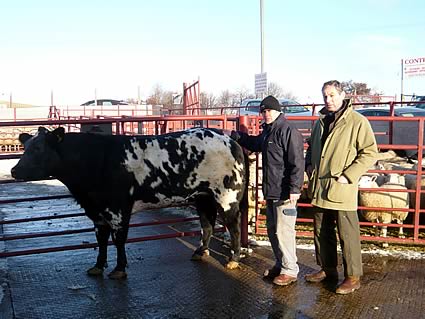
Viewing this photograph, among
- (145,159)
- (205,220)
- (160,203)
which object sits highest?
(145,159)

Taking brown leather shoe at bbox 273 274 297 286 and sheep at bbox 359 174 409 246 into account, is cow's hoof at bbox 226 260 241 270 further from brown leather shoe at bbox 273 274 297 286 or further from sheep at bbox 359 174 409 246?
sheep at bbox 359 174 409 246

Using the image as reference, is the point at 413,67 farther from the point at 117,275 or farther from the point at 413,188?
the point at 117,275

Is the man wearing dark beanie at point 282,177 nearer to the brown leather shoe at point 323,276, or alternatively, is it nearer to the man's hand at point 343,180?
the brown leather shoe at point 323,276

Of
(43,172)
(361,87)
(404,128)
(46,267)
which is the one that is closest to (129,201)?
(43,172)

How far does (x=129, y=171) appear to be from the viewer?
5.61 m

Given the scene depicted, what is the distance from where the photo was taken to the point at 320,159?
5.03 meters

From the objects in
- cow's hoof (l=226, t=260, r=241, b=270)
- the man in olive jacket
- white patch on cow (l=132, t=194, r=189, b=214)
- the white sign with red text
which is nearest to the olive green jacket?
the man in olive jacket

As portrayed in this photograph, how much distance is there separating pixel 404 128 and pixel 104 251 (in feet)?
35.0

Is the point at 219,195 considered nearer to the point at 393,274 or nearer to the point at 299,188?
the point at 299,188

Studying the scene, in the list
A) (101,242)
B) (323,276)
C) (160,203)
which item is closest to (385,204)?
(323,276)

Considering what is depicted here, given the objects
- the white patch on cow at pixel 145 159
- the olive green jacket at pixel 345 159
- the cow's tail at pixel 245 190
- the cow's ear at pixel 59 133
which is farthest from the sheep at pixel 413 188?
the cow's ear at pixel 59 133

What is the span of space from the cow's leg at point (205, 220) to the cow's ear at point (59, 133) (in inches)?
70.6

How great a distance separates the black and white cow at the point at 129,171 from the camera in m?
5.54

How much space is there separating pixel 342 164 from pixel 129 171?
7.44 ft
